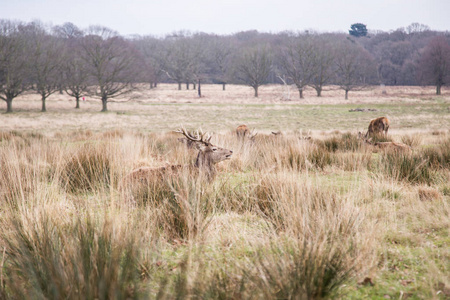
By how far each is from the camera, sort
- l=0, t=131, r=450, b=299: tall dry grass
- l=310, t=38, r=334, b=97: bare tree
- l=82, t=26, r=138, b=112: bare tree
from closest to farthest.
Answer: l=0, t=131, r=450, b=299: tall dry grass, l=82, t=26, r=138, b=112: bare tree, l=310, t=38, r=334, b=97: bare tree

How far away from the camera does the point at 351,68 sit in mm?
48344

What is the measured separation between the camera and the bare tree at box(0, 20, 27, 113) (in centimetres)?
2688

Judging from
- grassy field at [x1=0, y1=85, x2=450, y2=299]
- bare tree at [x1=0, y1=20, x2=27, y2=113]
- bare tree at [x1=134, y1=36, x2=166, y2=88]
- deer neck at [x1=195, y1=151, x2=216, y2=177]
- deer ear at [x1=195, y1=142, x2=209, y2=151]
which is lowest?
grassy field at [x1=0, y1=85, x2=450, y2=299]

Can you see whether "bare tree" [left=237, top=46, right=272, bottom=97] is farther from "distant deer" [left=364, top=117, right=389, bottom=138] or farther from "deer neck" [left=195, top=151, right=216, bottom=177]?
"deer neck" [left=195, top=151, right=216, bottom=177]

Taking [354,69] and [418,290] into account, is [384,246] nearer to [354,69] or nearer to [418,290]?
[418,290]

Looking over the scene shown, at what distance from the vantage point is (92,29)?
32.0 meters

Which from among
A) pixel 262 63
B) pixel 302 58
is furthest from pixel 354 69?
pixel 262 63

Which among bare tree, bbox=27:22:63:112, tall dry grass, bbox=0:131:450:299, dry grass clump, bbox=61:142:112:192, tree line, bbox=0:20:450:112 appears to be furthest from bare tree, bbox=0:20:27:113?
tall dry grass, bbox=0:131:450:299

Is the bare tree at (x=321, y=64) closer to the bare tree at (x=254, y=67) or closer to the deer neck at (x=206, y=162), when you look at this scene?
the bare tree at (x=254, y=67)

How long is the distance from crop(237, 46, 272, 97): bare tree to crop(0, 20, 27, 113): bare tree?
30.3 meters

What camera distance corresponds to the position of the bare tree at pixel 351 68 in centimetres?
4700

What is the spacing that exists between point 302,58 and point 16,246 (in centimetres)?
5035

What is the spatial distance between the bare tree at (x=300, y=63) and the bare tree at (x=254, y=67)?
2.84 meters

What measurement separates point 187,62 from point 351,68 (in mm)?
27558
